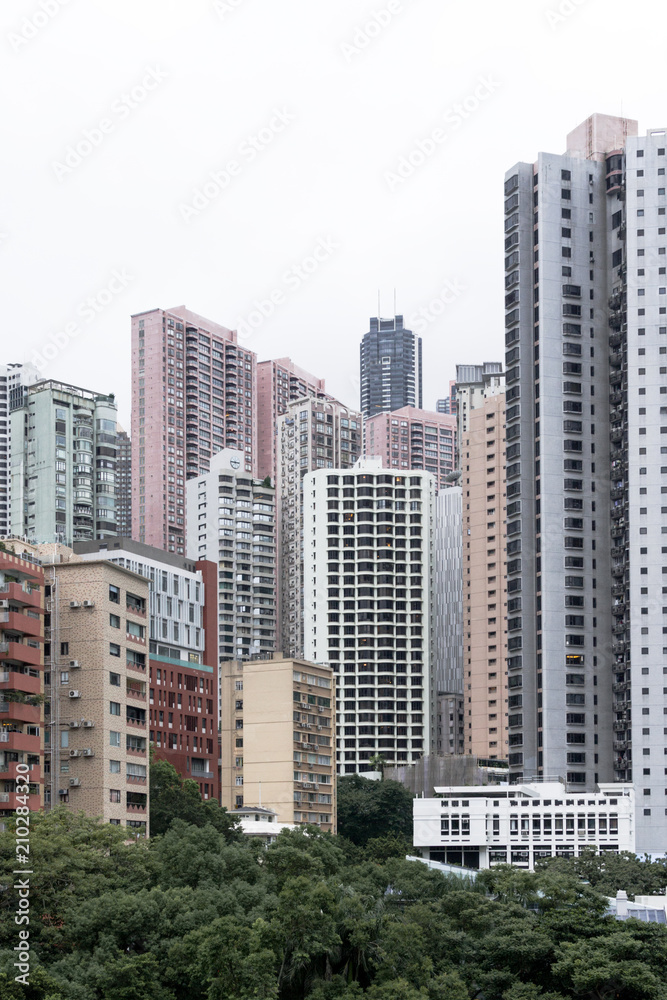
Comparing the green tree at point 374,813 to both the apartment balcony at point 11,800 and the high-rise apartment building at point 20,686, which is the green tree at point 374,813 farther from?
the apartment balcony at point 11,800

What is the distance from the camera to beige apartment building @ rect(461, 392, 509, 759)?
175125 millimetres

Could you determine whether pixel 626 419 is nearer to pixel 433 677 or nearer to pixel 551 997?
pixel 433 677


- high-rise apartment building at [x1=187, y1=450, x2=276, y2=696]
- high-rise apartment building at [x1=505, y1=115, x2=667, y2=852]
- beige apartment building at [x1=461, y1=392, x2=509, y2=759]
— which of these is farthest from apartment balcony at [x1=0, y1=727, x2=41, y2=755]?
high-rise apartment building at [x1=187, y1=450, x2=276, y2=696]

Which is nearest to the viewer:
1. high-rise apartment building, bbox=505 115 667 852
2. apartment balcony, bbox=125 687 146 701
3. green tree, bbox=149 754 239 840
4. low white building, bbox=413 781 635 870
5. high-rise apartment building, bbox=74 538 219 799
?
apartment balcony, bbox=125 687 146 701

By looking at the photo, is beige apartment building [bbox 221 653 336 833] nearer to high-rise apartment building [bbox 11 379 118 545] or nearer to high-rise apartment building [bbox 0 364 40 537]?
high-rise apartment building [bbox 11 379 118 545]

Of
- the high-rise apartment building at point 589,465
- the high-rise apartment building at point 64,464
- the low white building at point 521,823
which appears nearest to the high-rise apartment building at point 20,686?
the low white building at point 521,823

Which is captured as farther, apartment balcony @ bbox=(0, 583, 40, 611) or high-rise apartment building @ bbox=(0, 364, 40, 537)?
high-rise apartment building @ bbox=(0, 364, 40, 537)

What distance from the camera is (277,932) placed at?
64.1 m

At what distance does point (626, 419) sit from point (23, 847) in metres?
83.4

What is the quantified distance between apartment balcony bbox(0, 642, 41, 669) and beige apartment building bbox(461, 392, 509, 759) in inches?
4052

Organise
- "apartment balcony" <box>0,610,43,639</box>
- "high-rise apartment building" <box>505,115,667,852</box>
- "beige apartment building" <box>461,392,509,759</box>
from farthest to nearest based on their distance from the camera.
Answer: "beige apartment building" <box>461,392,509,759</box> < "high-rise apartment building" <box>505,115,667,852</box> < "apartment balcony" <box>0,610,43,639</box>

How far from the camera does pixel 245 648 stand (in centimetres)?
19288

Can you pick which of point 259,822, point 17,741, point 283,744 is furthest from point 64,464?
point 17,741

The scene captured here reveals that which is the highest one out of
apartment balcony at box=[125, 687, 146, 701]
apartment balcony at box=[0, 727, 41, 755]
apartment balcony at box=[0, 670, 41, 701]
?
apartment balcony at box=[0, 670, 41, 701]
